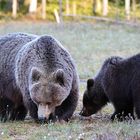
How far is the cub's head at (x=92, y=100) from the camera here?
1052 cm

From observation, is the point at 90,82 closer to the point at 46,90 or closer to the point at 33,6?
the point at 46,90

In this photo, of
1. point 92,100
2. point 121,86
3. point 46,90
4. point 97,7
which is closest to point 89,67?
point 92,100

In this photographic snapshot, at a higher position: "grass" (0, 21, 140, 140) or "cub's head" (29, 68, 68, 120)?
"cub's head" (29, 68, 68, 120)

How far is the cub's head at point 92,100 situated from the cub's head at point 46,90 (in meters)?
1.62

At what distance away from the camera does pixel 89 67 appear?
19219 mm

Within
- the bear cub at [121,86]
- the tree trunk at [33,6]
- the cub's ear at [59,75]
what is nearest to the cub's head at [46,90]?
the cub's ear at [59,75]

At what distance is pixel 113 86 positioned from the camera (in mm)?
9820

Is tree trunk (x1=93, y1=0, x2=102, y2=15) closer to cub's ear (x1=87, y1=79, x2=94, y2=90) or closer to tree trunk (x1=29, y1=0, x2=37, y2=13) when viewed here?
tree trunk (x1=29, y1=0, x2=37, y2=13)

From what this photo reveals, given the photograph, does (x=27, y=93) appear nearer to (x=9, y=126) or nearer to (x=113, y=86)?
(x=9, y=126)

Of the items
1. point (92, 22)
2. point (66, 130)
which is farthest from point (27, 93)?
point (92, 22)

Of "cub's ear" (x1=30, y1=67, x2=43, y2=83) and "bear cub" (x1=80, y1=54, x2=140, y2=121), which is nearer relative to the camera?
"cub's ear" (x1=30, y1=67, x2=43, y2=83)

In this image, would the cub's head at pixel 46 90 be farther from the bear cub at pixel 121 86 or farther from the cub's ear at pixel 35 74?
the bear cub at pixel 121 86

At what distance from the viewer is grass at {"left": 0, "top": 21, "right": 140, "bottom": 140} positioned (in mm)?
7828

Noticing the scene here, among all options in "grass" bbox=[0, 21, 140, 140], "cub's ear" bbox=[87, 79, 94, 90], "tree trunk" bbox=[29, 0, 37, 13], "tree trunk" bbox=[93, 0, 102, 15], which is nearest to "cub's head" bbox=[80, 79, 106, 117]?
"cub's ear" bbox=[87, 79, 94, 90]
